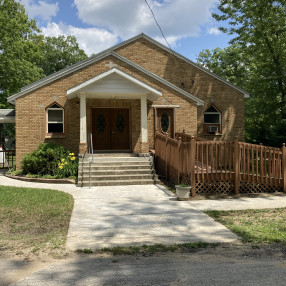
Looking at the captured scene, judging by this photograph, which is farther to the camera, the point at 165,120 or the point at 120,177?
the point at 165,120

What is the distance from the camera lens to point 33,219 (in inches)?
257

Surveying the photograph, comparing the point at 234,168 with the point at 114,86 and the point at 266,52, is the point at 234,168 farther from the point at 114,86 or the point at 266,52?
the point at 266,52

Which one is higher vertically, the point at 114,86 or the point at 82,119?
the point at 114,86

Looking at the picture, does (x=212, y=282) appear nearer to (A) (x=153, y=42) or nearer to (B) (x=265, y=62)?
(A) (x=153, y=42)

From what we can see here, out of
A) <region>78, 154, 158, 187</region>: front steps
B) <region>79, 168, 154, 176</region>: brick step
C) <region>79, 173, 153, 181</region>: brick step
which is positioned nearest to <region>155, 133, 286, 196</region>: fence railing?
<region>79, 173, 153, 181</region>: brick step

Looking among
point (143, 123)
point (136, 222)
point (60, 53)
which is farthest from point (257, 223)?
point (60, 53)

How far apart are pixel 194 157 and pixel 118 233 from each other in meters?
4.41

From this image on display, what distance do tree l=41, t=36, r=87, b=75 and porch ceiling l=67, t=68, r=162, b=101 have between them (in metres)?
39.3

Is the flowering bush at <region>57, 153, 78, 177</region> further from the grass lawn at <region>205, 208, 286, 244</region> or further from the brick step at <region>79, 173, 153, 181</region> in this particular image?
the grass lawn at <region>205, 208, 286, 244</region>

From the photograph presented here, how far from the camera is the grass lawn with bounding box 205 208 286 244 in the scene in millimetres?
5324

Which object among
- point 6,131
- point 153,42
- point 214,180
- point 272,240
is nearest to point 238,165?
point 214,180

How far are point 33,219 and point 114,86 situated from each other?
784 centimetres

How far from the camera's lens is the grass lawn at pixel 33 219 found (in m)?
5.00

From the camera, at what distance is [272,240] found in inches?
204
